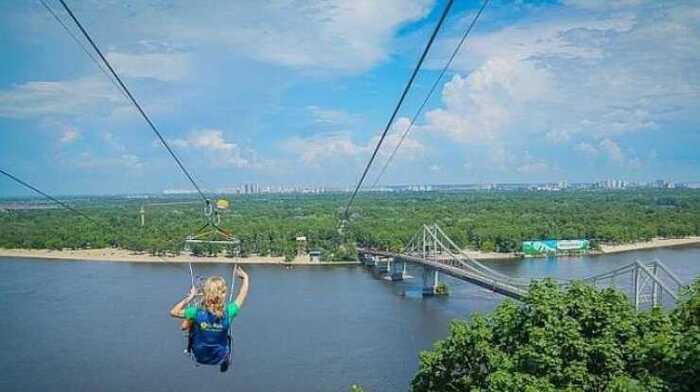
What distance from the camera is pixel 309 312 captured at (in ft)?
60.1

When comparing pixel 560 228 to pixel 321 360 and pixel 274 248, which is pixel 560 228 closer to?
pixel 274 248

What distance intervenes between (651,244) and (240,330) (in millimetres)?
28938

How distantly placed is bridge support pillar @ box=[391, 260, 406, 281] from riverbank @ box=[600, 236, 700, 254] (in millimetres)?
11738

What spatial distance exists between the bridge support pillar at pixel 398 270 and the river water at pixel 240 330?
1.21m

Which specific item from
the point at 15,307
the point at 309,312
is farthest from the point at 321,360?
the point at 15,307

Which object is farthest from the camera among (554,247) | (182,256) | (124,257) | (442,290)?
(554,247)

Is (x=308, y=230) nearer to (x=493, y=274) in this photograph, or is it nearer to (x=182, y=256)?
(x=182, y=256)

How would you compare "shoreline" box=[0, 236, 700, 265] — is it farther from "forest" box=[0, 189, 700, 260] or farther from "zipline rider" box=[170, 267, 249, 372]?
"zipline rider" box=[170, 267, 249, 372]

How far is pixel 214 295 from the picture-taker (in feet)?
6.86

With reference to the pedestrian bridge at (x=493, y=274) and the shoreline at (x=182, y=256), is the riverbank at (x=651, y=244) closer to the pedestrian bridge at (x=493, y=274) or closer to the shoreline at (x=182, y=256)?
the shoreline at (x=182, y=256)

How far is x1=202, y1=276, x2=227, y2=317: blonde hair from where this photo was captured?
2.09 m

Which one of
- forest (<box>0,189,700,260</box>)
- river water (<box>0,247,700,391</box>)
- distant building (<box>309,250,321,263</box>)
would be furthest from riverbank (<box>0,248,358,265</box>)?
river water (<box>0,247,700,391</box>)

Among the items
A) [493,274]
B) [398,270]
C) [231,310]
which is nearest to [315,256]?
[398,270]

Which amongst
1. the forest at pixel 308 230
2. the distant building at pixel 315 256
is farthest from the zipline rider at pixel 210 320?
the distant building at pixel 315 256
